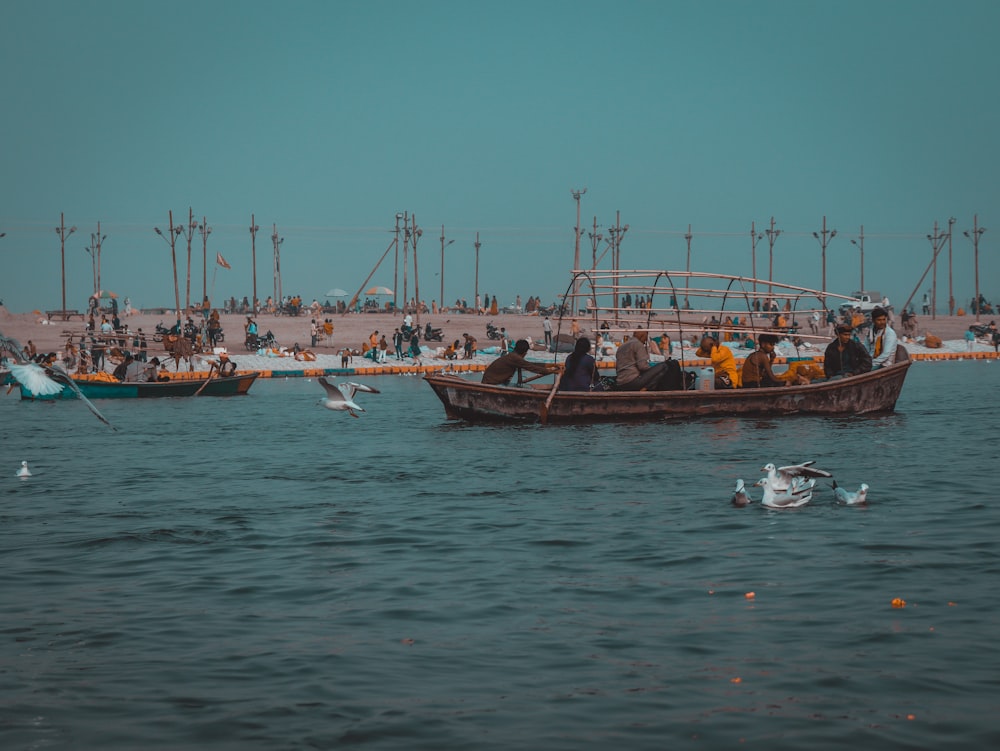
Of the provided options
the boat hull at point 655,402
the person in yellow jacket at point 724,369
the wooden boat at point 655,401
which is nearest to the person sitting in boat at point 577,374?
the wooden boat at point 655,401

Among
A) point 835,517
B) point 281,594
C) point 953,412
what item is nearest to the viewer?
point 281,594

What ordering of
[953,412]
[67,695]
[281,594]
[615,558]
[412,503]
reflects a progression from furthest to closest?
[953,412] < [412,503] < [615,558] < [281,594] < [67,695]

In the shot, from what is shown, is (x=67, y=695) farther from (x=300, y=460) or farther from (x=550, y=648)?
(x=300, y=460)

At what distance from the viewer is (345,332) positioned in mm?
74750

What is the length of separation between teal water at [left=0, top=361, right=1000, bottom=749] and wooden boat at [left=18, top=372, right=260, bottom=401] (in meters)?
19.5

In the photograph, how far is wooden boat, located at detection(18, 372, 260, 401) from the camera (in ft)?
122

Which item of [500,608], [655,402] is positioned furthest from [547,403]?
[500,608]

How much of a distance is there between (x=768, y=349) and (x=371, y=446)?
825 centimetres

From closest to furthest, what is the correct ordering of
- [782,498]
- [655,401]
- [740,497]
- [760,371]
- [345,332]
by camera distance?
[782,498] → [740,497] → [655,401] → [760,371] → [345,332]

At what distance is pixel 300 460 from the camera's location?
68.0 ft

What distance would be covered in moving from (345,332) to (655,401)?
52239 mm

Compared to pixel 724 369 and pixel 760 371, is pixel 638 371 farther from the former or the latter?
pixel 760 371

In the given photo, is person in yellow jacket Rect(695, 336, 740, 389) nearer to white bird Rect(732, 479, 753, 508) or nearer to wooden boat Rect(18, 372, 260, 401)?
white bird Rect(732, 479, 753, 508)

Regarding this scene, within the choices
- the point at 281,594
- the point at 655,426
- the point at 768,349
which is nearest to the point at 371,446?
the point at 655,426
